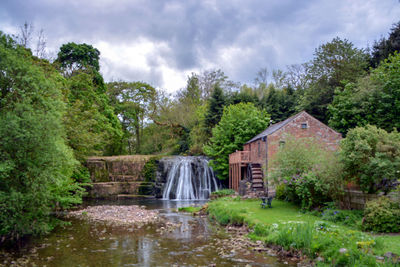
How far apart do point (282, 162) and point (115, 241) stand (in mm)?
8809

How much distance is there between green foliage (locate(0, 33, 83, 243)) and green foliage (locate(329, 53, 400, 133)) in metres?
19.9

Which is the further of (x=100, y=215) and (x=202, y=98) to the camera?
(x=202, y=98)

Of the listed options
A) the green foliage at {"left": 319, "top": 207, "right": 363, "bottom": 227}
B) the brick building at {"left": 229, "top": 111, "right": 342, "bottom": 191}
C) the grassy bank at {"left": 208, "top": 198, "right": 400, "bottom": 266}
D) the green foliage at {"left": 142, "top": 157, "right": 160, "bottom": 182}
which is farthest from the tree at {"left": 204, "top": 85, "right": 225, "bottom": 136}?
the green foliage at {"left": 319, "top": 207, "right": 363, "bottom": 227}

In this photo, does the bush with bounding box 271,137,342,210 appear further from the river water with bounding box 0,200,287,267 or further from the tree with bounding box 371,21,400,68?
the tree with bounding box 371,21,400,68

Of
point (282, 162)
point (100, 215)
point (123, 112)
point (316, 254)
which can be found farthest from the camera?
point (123, 112)

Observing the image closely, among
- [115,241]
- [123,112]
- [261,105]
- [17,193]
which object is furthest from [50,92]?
[123,112]

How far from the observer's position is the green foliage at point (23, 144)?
30.1 ft

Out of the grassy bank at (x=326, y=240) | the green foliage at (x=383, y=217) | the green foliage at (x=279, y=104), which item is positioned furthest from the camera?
the green foliage at (x=279, y=104)

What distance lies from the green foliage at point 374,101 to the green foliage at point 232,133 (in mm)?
6535

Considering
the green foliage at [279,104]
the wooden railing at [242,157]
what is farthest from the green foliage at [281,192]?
the green foliage at [279,104]

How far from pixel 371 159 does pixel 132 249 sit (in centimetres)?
863

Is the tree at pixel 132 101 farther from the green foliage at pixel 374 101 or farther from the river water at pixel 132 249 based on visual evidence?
the river water at pixel 132 249

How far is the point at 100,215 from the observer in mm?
17828

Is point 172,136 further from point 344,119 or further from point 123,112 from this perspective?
point 344,119
